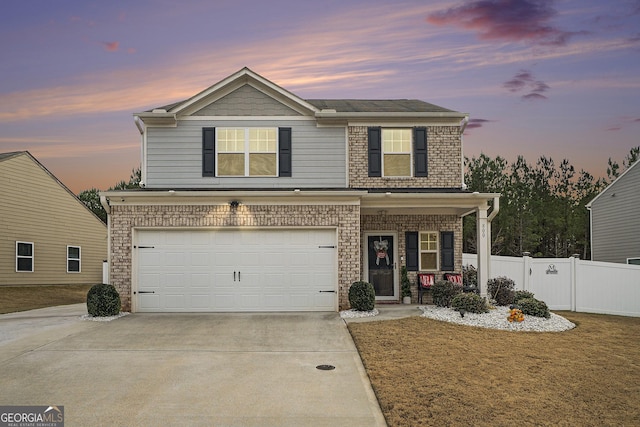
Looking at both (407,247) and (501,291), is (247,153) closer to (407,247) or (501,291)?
(407,247)

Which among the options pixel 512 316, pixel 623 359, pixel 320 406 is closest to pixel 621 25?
pixel 512 316

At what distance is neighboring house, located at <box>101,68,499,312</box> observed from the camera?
15219 mm

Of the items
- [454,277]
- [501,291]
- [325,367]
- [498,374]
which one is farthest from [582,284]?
[325,367]

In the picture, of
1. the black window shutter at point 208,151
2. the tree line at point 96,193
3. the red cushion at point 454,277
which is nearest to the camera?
the black window shutter at point 208,151

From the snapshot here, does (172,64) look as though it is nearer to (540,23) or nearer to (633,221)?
(540,23)

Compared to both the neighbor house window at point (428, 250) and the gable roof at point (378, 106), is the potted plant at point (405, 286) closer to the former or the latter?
the neighbor house window at point (428, 250)

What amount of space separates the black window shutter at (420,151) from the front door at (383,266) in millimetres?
2202

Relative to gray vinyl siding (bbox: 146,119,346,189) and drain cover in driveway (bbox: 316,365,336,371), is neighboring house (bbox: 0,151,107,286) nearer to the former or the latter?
gray vinyl siding (bbox: 146,119,346,189)

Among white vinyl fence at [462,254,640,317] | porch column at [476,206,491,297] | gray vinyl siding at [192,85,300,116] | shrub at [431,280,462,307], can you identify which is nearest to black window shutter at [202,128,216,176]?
gray vinyl siding at [192,85,300,116]

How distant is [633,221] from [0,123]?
26841 millimetres

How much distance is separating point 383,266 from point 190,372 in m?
9.42

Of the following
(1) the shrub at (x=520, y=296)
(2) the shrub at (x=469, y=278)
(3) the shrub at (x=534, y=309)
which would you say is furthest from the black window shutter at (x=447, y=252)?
(3) the shrub at (x=534, y=309)

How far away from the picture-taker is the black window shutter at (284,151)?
54.9 feet

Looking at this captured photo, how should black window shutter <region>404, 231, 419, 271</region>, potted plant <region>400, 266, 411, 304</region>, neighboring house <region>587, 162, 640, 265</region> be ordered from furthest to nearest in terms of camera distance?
neighboring house <region>587, 162, 640, 265</region> < black window shutter <region>404, 231, 419, 271</region> < potted plant <region>400, 266, 411, 304</region>
